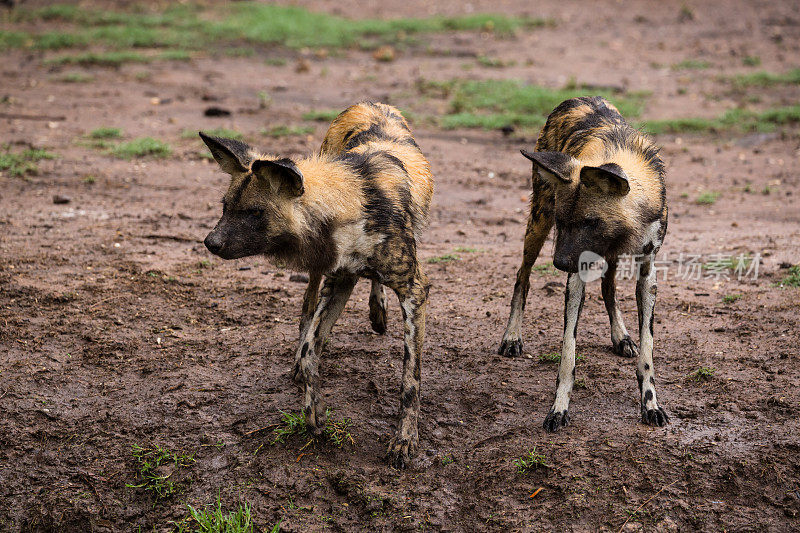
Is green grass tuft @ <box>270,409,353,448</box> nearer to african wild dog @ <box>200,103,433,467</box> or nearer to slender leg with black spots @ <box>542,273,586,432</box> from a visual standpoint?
african wild dog @ <box>200,103,433,467</box>

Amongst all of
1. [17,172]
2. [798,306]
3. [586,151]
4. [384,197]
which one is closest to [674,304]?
[798,306]

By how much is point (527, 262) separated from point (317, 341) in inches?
65.5

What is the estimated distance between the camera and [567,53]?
1371 cm

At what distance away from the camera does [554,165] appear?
410 cm

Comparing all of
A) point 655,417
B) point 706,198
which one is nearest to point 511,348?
point 655,417

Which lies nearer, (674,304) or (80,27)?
(674,304)

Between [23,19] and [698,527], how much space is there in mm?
15420

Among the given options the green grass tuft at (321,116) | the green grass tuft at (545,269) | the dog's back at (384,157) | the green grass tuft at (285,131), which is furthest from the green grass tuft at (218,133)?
the green grass tuft at (545,269)

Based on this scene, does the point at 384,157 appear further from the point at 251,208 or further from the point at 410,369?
the point at 410,369

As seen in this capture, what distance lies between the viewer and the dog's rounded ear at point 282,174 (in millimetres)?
3648

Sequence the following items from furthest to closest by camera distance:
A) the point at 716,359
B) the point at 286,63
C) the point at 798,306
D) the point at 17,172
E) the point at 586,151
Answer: the point at 286,63
the point at 17,172
the point at 798,306
the point at 716,359
the point at 586,151

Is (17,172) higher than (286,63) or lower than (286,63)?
lower

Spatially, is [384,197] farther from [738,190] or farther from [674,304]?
[738,190]

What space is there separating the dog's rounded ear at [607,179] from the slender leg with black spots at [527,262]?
1.01 metres
